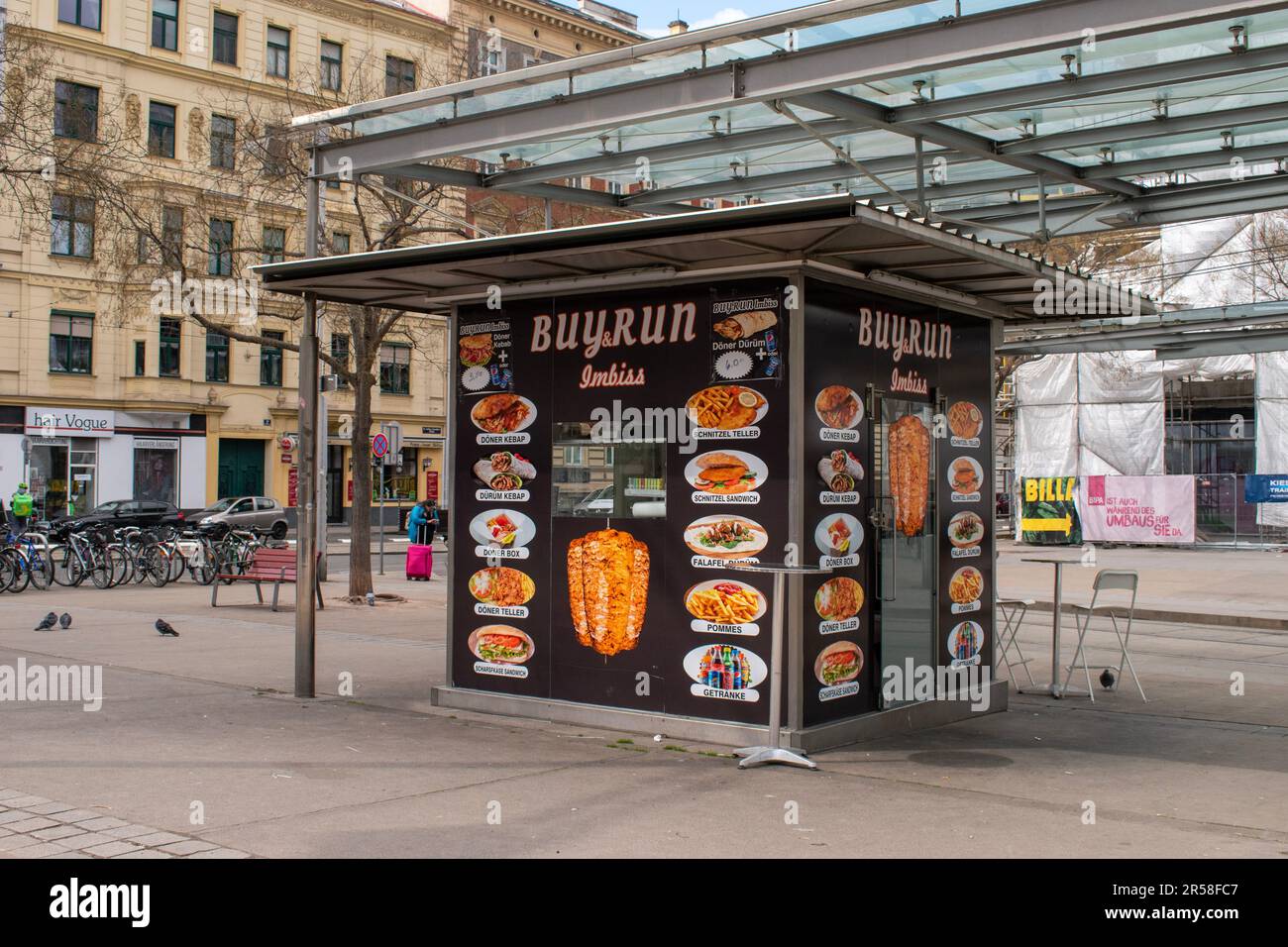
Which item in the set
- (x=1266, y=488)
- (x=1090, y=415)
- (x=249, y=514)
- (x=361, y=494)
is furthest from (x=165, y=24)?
(x=1266, y=488)

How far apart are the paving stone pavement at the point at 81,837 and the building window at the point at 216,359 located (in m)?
43.3

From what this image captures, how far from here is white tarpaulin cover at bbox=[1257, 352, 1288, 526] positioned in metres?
39.8

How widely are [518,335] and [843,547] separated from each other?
301 centimetres

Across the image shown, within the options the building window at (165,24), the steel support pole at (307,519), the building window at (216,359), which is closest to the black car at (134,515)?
the building window at (216,359)

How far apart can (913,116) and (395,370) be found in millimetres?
45409

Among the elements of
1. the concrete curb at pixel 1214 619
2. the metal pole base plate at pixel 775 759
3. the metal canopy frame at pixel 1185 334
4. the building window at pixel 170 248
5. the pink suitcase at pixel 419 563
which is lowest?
the concrete curb at pixel 1214 619

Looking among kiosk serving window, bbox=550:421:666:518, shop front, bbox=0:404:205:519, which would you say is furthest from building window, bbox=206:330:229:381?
kiosk serving window, bbox=550:421:666:518

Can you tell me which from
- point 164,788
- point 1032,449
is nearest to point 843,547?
point 164,788

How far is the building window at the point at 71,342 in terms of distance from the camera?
43.2 meters

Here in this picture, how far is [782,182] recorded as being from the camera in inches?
460

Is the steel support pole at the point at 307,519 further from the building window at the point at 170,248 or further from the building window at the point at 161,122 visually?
the building window at the point at 161,122

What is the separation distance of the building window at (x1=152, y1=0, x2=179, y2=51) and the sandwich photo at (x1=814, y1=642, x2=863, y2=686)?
43.5m
